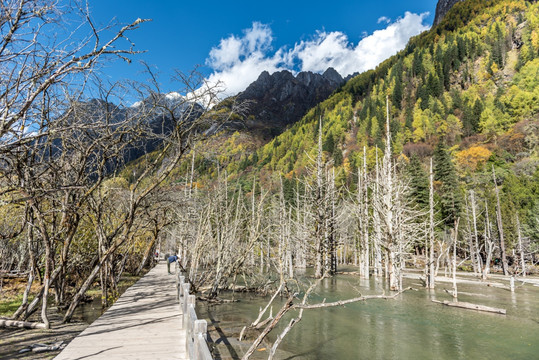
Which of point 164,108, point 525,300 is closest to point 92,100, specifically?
point 164,108

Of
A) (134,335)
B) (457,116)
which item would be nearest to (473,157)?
(457,116)

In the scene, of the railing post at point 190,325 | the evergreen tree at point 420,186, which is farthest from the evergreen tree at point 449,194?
the railing post at point 190,325

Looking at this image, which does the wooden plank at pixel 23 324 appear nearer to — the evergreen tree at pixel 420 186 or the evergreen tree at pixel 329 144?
the evergreen tree at pixel 420 186

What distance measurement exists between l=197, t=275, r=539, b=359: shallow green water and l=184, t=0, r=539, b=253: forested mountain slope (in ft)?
Result: 81.5

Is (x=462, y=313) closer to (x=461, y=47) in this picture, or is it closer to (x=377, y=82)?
(x=461, y=47)

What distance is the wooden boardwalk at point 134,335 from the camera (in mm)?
5391

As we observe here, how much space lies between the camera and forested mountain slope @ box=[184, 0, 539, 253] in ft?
158

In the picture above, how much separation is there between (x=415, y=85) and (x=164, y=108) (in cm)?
11532

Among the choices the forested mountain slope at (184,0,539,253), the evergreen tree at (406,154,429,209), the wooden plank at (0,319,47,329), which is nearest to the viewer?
the wooden plank at (0,319,47,329)

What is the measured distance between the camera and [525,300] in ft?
57.0

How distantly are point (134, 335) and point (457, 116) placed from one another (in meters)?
94.9

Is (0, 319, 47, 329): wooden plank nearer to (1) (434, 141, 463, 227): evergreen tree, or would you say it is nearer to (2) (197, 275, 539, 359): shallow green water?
(2) (197, 275, 539, 359): shallow green water

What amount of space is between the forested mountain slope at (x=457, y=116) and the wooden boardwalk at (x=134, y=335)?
3659 cm

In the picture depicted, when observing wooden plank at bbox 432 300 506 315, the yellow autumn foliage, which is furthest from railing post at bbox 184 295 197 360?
the yellow autumn foliage
